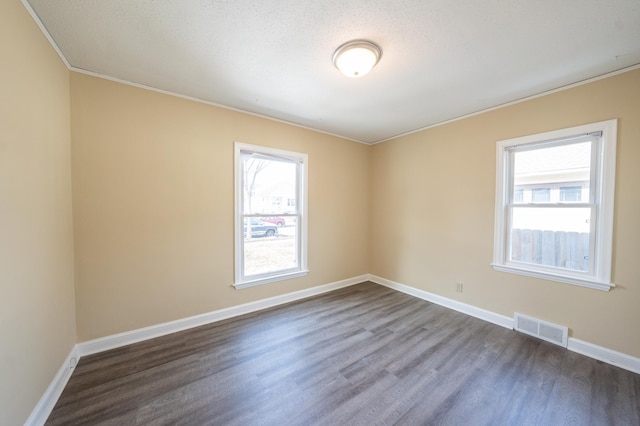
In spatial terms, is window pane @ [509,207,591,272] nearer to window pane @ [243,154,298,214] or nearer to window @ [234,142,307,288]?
window @ [234,142,307,288]

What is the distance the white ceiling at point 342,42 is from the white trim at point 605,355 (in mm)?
2539

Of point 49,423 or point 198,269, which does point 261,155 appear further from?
point 49,423

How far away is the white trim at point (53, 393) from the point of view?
4.62ft

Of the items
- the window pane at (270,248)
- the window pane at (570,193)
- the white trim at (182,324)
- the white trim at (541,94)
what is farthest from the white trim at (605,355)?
the window pane at (270,248)

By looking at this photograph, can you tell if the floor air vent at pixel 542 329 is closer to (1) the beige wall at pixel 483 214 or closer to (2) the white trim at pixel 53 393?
(1) the beige wall at pixel 483 214

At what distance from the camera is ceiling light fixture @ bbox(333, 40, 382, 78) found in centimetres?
173

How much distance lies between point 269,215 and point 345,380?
6.98ft

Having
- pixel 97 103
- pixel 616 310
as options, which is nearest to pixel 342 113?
pixel 97 103

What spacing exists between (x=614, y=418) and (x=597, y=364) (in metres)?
0.73

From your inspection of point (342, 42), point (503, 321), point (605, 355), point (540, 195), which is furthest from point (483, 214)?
point (342, 42)

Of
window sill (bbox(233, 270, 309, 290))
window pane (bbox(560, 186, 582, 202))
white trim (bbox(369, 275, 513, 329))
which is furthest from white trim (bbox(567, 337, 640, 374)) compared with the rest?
window sill (bbox(233, 270, 309, 290))

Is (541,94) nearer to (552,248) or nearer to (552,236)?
(552,236)

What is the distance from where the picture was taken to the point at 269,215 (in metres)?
3.24

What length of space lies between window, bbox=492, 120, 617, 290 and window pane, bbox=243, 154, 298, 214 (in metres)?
2.72
